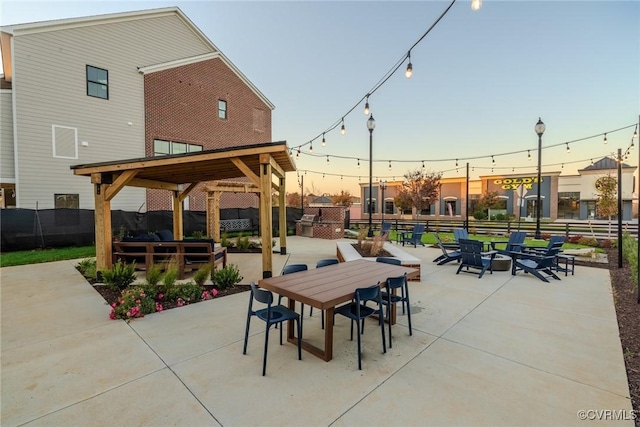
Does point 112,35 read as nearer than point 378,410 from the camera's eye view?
No

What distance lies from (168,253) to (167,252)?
137mm

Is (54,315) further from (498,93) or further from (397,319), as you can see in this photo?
(498,93)

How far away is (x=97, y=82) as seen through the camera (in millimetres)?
13250

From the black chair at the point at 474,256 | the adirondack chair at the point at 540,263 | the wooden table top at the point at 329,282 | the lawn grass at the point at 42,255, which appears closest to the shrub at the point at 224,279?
the wooden table top at the point at 329,282

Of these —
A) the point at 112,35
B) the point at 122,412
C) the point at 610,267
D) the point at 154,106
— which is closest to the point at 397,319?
the point at 122,412

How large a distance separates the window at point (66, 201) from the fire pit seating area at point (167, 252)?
821 centimetres

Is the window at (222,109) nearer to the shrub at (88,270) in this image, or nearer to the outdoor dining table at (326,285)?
the shrub at (88,270)

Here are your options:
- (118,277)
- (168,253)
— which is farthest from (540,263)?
(118,277)

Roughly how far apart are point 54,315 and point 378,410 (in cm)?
529

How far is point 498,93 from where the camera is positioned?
1380 cm

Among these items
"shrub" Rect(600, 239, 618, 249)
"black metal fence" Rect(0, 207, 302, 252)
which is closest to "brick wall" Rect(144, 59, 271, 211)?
"black metal fence" Rect(0, 207, 302, 252)

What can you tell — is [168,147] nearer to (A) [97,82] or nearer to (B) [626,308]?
(A) [97,82]

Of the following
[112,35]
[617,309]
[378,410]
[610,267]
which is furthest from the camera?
[112,35]

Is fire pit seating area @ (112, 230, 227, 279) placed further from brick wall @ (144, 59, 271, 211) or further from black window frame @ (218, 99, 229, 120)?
black window frame @ (218, 99, 229, 120)
